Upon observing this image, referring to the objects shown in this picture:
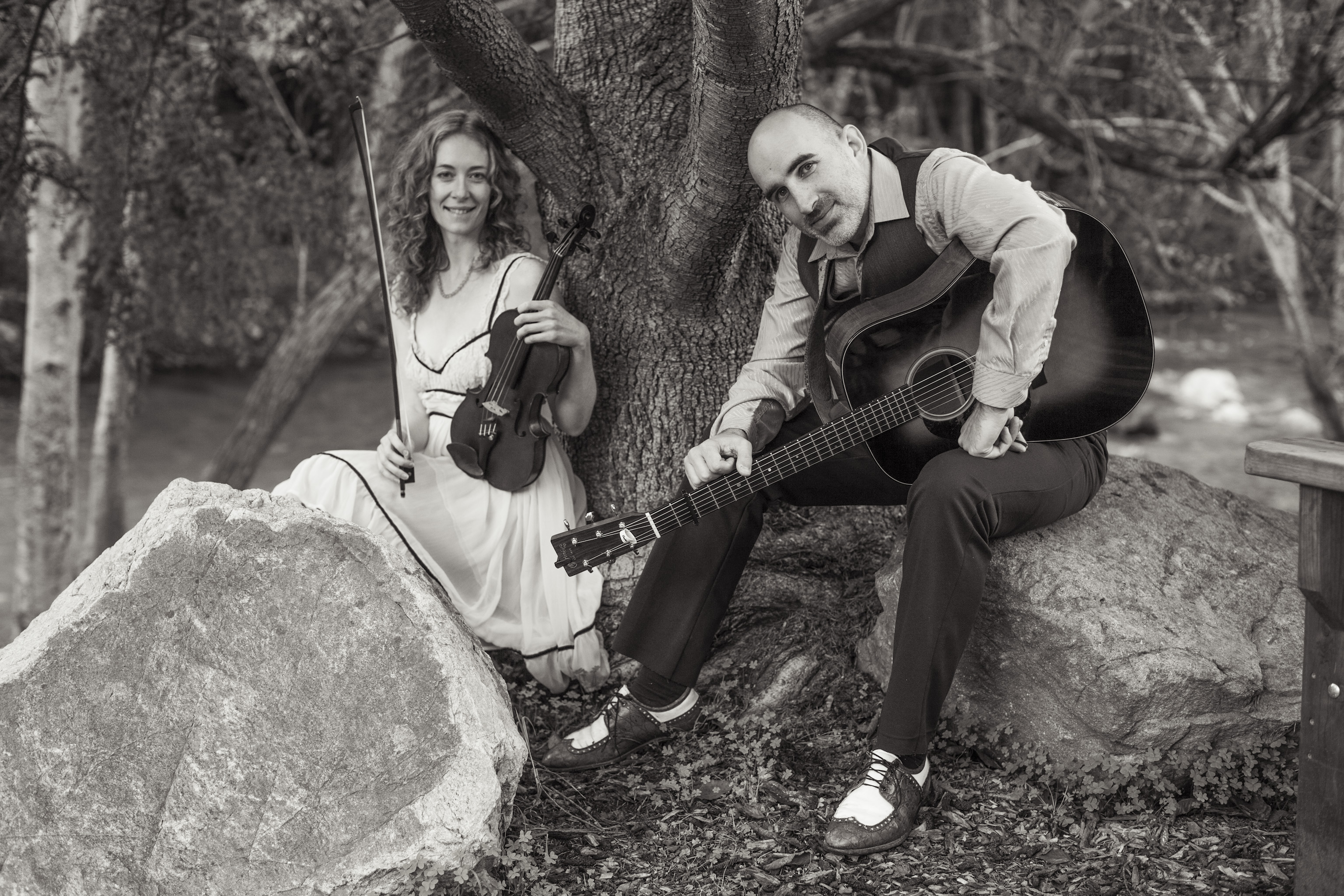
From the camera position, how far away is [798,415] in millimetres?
3031

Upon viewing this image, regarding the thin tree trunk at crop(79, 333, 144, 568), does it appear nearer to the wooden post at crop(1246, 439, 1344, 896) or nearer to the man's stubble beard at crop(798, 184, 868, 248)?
the man's stubble beard at crop(798, 184, 868, 248)

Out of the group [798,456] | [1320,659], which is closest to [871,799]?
[798,456]

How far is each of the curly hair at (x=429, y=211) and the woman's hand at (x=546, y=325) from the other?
376 millimetres

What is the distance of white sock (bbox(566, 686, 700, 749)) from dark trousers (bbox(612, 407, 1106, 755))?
0.05 meters

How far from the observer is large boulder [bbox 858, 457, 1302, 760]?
2.66 meters

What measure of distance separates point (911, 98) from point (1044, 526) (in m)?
8.87

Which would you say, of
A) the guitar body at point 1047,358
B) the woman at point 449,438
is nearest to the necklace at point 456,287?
the woman at point 449,438

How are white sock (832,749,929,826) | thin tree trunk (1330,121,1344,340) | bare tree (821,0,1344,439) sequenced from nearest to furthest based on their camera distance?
white sock (832,749,929,826) < bare tree (821,0,1344,439) < thin tree trunk (1330,121,1344,340)

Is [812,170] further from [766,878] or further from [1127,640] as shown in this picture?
[766,878]

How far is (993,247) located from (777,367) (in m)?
0.59

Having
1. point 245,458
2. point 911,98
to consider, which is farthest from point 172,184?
point 911,98

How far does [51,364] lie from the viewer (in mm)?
5734

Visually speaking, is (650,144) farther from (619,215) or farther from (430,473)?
(430,473)

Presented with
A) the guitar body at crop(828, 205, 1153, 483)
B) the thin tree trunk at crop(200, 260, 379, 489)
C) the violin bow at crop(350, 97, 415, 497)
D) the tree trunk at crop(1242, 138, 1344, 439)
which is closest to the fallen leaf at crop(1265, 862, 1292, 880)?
the guitar body at crop(828, 205, 1153, 483)
